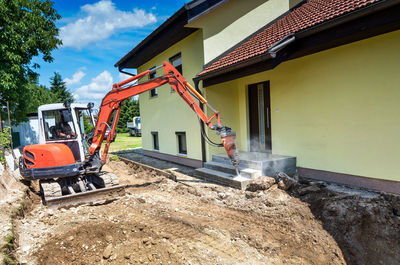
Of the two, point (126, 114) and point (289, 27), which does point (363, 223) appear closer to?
point (289, 27)

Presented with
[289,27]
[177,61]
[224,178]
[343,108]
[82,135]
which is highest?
[177,61]

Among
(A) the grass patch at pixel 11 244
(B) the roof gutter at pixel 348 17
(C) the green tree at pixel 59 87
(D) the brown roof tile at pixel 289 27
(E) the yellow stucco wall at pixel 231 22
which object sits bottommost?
(A) the grass patch at pixel 11 244

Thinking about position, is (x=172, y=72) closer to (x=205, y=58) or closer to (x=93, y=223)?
(x=205, y=58)

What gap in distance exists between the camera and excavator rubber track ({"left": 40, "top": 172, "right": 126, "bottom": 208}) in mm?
5466

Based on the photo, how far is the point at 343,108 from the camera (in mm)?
5512

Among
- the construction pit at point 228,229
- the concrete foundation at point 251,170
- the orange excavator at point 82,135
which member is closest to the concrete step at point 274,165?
the concrete foundation at point 251,170

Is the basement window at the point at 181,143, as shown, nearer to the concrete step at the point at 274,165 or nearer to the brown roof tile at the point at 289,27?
the brown roof tile at the point at 289,27

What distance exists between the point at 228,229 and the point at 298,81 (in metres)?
4.40

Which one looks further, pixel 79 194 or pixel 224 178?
pixel 224 178

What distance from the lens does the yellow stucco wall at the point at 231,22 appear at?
8.16 meters

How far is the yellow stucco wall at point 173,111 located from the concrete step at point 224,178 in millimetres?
1488

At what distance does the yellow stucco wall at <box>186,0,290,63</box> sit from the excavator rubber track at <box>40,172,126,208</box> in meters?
5.01

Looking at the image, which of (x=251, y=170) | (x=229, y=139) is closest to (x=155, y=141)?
(x=251, y=170)

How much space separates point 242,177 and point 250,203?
4.27ft
